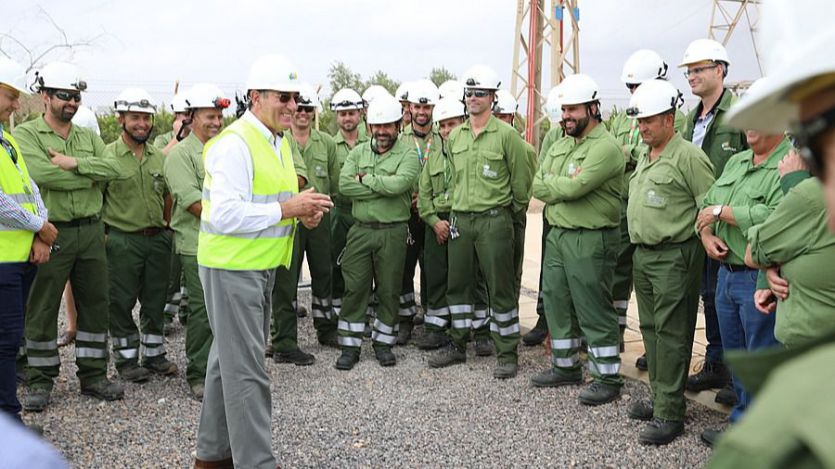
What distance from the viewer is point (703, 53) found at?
5703 mm

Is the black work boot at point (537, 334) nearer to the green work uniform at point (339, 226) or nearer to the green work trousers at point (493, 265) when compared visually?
the green work trousers at point (493, 265)

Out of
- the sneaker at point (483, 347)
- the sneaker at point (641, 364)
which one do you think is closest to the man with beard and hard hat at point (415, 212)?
the sneaker at point (483, 347)

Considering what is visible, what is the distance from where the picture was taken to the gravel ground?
15.0ft

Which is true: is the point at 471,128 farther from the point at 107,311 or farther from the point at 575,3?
the point at 575,3

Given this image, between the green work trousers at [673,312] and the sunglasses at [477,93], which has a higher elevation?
the sunglasses at [477,93]

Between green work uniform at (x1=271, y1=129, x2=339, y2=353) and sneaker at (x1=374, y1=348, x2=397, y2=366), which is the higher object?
green work uniform at (x1=271, y1=129, x2=339, y2=353)

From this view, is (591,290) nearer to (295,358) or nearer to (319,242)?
(295,358)

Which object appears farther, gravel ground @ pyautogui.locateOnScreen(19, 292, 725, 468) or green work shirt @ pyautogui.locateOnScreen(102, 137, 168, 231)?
green work shirt @ pyautogui.locateOnScreen(102, 137, 168, 231)

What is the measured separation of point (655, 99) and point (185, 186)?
339cm

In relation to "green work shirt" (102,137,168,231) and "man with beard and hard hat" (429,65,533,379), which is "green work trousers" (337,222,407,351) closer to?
"man with beard and hard hat" (429,65,533,379)

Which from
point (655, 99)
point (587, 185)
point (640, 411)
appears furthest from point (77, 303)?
point (655, 99)

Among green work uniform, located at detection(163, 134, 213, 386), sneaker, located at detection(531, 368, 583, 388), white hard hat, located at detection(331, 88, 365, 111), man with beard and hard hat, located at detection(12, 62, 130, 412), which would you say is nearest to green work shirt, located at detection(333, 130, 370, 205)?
white hard hat, located at detection(331, 88, 365, 111)

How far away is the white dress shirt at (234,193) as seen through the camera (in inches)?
149

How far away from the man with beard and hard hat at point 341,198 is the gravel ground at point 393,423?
145 centimetres
